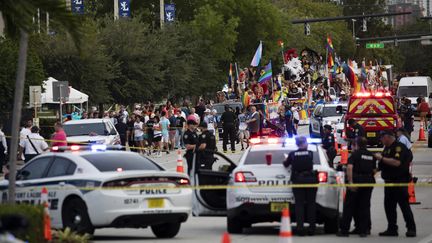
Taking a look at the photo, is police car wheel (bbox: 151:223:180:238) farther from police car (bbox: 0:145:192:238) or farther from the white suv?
the white suv

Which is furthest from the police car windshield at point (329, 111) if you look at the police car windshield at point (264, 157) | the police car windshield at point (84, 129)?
the police car windshield at point (264, 157)

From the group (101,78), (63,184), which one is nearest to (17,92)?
(63,184)

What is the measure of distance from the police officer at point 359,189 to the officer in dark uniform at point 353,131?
12.2 metres

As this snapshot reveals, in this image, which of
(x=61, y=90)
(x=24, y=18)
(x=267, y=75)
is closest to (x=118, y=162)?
(x=24, y=18)

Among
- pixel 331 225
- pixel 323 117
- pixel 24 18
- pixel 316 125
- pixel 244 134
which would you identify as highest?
pixel 24 18

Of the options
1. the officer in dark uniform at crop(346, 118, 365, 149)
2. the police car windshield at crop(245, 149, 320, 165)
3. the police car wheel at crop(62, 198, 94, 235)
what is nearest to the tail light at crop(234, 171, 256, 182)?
the police car windshield at crop(245, 149, 320, 165)

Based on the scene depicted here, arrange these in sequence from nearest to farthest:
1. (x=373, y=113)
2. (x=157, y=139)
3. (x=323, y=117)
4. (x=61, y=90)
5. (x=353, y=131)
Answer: (x=353, y=131), (x=373, y=113), (x=61, y=90), (x=157, y=139), (x=323, y=117)

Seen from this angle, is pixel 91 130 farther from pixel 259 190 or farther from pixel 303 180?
pixel 303 180

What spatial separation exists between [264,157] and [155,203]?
225cm

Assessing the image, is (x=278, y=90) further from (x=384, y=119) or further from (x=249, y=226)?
(x=249, y=226)

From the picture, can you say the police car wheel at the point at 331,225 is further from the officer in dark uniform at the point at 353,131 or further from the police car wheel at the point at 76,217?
the officer in dark uniform at the point at 353,131

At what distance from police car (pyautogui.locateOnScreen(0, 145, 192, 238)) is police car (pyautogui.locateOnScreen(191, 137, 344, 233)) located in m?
0.88

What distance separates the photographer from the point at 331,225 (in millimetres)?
19125

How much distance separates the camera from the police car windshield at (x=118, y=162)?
59.3 feet
